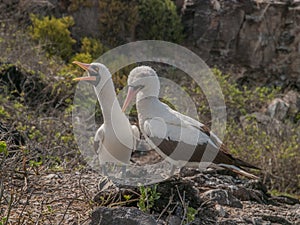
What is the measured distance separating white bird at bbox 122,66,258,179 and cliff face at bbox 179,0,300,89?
6973 mm

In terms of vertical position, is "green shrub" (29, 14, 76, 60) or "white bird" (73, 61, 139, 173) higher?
"white bird" (73, 61, 139, 173)

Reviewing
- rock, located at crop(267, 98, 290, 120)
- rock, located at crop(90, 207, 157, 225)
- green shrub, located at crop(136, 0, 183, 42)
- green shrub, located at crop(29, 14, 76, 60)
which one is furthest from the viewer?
green shrub, located at crop(136, 0, 183, 42)

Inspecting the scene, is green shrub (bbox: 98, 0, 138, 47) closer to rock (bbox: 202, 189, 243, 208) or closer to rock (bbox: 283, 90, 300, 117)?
rock (bbox: 283, 90, 300, 117)

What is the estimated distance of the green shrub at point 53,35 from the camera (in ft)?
32.8

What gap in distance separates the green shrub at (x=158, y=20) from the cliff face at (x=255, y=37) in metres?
0.54

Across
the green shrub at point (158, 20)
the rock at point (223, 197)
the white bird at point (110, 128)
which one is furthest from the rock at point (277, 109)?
the rock at point (223, 197)

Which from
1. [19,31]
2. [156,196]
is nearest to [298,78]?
[19,31]

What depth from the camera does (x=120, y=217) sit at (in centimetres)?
308

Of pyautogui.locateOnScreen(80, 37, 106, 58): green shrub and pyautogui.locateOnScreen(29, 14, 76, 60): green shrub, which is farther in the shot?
pyautogui.locateOnScreen(80, 37, 106, 58): green shrub

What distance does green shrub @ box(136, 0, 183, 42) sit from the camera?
11.4 meters

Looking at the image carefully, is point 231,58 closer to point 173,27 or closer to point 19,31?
point 173,27

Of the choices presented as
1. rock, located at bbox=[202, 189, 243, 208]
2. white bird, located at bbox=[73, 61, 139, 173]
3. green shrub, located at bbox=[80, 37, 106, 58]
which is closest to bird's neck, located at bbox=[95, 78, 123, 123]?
white bird, located at bbox=[73, 61, 139, 173]

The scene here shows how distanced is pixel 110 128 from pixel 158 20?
269 inches

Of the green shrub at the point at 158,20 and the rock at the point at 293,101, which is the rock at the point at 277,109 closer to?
the rock at the point at 293,101
